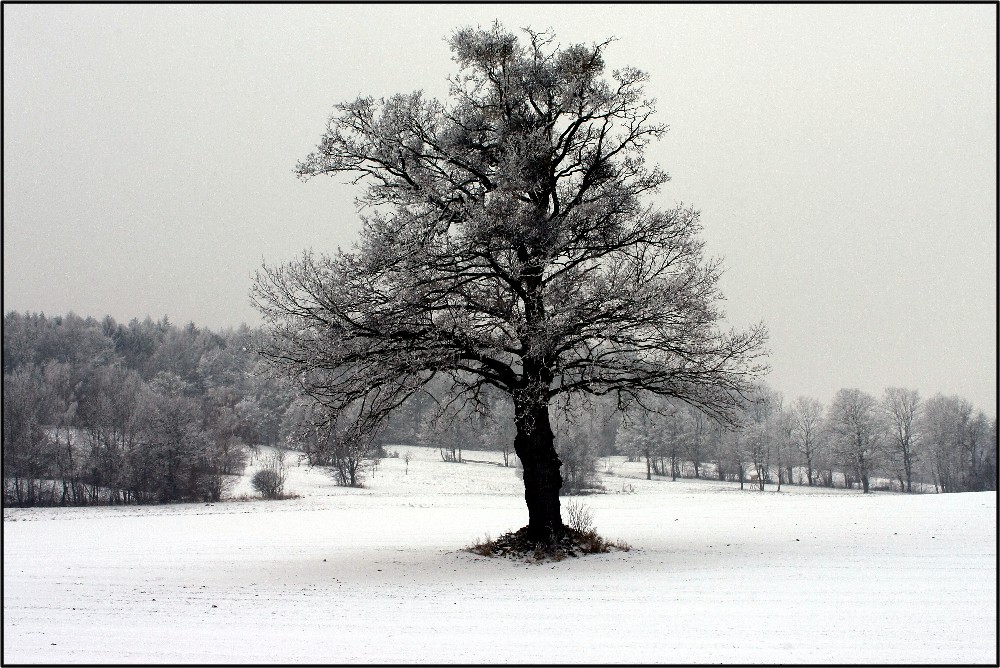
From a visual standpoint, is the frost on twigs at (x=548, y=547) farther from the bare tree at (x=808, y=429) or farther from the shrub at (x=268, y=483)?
the bare tree at (x=808, y=429)

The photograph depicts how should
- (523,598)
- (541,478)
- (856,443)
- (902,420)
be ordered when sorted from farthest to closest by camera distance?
(902,420) < (856,443) < (541,478) < (523,598)

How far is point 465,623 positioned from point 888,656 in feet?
15.0

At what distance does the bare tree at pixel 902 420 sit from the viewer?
6431 cm

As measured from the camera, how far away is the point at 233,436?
174 feet

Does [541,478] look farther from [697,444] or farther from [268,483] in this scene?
[697,444]

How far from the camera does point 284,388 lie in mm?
14133

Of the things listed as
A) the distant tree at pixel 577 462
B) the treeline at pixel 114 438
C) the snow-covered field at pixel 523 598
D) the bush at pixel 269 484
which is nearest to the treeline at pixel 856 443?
the distant tree at pixel 577 462

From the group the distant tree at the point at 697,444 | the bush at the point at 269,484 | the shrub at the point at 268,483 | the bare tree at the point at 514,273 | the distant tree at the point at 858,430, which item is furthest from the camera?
the distant tree at the point at 697,444

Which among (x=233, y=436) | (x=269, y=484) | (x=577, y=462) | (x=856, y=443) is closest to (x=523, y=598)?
(x=269, y=484)

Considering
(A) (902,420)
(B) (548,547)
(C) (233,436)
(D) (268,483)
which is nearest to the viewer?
(B) (548,547)

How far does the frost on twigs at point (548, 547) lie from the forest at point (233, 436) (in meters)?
4.52

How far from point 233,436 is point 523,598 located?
156ft

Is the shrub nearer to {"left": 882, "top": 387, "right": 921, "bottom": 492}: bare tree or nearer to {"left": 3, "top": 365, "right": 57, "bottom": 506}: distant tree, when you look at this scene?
{"left": 3, "top": 365, "right": 57, "bottom": 506}: distant tree

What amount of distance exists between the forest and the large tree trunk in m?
4.08
